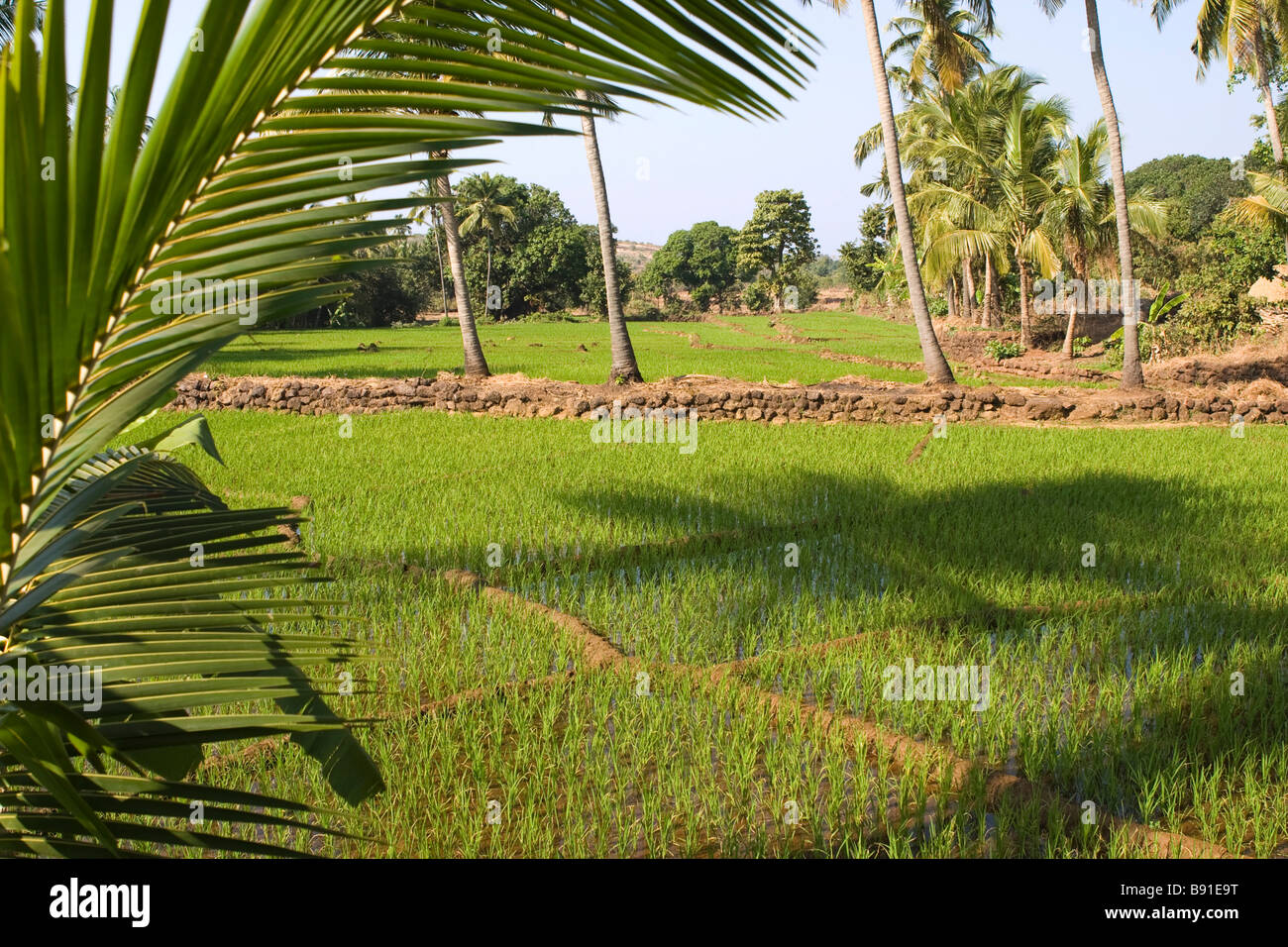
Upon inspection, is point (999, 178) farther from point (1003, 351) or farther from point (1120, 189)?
point (1120, 189)

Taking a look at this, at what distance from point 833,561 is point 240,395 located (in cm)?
1047

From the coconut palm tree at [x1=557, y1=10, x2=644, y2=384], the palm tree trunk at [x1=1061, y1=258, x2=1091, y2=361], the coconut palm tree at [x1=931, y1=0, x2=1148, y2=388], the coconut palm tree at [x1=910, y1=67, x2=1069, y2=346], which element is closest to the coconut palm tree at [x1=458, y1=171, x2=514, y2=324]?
the coconut palm tree at [x1=910, y1=67, x2=1069, y2=346]

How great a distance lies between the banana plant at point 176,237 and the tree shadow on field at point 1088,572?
2601mm

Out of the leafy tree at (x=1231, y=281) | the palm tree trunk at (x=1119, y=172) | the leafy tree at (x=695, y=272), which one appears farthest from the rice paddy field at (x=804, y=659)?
the leafy tree at (x=695, y=272)

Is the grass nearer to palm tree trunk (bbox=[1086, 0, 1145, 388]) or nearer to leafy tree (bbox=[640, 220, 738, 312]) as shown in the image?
palm tree trunk (bbox=[1086, 0, 1145, 388])

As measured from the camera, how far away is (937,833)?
8.29 ft

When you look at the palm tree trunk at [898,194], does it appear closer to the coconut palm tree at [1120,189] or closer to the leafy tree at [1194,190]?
the coconut palm tree at [1120,189]

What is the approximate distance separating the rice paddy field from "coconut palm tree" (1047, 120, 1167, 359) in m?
14.3

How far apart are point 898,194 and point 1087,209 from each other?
10.8 metres

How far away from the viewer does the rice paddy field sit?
2652mm

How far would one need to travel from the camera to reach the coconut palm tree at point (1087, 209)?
20094 mm

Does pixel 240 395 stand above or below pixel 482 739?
above

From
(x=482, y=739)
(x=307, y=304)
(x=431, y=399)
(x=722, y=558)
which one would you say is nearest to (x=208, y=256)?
(x=307, y=304)
